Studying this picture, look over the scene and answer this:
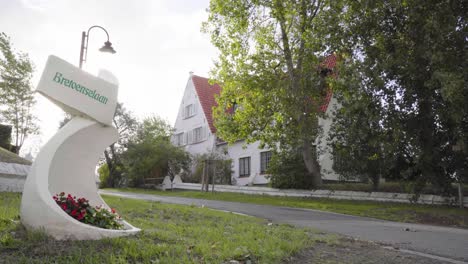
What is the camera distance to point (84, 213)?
6.12 metres

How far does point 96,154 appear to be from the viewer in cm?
716

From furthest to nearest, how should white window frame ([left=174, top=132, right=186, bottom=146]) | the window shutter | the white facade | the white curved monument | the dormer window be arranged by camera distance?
white window frame ([left=174, top=132, right=186, bottom=146]) < the dormer window < the window shutter < the white facade < the white curved monument

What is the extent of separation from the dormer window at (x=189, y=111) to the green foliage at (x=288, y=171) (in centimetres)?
1848

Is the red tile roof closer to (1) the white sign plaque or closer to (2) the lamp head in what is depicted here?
(2) the lamp head

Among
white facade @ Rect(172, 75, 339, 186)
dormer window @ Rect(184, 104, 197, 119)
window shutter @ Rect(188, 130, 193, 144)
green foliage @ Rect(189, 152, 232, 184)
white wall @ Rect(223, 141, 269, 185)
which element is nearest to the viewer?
white facade @ Rect(172, 75, 339, 186)

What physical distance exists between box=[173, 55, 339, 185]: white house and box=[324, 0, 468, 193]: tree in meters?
10.5

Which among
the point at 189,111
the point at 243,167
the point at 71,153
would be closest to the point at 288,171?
the point at 243,167

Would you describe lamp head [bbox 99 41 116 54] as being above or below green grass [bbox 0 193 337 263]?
above

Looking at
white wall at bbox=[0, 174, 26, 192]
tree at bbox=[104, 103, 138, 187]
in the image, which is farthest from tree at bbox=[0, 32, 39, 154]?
white wall at bbox=[0, 174, 26, 192]

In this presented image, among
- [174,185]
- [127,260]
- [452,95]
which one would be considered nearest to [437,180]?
[452,95]

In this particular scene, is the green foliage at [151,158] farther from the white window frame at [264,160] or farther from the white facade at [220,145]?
the white window frame at [264,160]

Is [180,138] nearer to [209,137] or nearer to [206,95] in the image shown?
[206,95]

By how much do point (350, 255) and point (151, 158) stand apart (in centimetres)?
3027

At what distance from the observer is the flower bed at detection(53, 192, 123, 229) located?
6.07 meters
